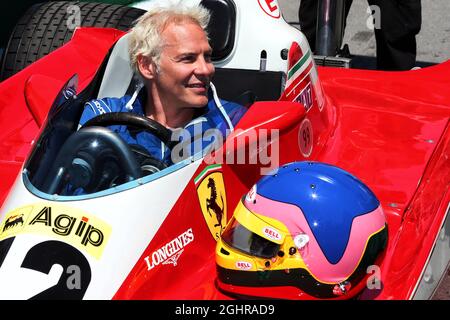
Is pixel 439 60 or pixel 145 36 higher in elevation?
pixel 145 36

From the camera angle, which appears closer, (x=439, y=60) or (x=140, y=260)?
(x=140, y=260)

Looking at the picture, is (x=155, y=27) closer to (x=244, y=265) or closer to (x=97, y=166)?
(x=97, y=166)

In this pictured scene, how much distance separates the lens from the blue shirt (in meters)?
3.02

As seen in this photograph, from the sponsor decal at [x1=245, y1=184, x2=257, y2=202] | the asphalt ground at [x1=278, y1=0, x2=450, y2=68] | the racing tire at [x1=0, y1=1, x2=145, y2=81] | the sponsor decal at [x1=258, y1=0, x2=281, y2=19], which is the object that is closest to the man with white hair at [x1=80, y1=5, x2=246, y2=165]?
the sponsor decal at [x1=245, y1=184, x2=257, y2=202]

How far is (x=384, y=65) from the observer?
536 centimetres

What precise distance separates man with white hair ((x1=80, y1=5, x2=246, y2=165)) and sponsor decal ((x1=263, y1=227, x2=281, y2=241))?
554mm

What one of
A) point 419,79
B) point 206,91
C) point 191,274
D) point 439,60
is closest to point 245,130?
point 206,91

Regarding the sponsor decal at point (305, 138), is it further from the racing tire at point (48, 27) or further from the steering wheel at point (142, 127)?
the racing tire at point (48, 27)

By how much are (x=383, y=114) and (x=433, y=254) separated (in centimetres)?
99

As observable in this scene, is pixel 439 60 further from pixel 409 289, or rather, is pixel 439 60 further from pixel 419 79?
pixel 409 289

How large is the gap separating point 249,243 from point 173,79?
791mm

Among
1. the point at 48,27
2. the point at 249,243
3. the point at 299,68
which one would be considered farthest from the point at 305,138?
the point at 48,27

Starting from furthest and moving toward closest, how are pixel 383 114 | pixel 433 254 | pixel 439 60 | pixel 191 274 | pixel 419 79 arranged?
pixel 439 60
pixel 419 79
pixel 383 114
pixel 433 254
pixel 191 274
